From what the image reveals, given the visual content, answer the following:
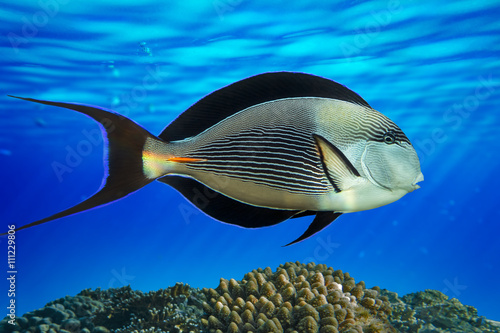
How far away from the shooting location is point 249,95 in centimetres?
165

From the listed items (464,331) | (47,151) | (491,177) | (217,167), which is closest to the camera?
(217,167)

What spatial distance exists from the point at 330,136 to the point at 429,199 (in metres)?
82.9

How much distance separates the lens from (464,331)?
625 centimetres

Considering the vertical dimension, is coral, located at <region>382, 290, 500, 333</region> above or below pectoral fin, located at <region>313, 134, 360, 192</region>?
above

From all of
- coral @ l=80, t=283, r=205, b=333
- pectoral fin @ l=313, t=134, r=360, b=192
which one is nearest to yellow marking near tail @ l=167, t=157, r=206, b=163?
pectoral fin @ l=313, t=134, r=360, b=192

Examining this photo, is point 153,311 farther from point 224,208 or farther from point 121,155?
point 121,155

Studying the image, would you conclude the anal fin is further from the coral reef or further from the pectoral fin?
the coral reef

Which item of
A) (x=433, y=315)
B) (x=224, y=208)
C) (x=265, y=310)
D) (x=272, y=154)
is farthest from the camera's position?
(x=433, y=315)

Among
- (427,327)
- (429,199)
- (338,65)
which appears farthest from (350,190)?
(429,199)

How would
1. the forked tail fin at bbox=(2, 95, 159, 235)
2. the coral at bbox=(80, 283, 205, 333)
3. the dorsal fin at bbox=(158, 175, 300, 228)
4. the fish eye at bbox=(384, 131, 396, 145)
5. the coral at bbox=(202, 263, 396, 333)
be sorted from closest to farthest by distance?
the forked tail fin at bbox=(2, 95, 159, 235)
the fish eye at bbox=(384, 131, 396, 145)
the dorsal fin at bbox=(158, 175, 300, 228)
the coral at bbox=(202, 263, 396, 333)
the coral at bbox=(80, 283, 205, 333)

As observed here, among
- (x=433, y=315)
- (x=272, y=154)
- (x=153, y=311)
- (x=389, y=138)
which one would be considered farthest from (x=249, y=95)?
(x=433, y=315)

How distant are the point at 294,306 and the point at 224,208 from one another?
6.65ft

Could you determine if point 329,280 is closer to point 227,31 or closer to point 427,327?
point 427,327

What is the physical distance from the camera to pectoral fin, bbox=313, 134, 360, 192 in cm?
146
